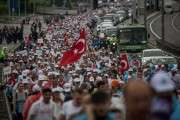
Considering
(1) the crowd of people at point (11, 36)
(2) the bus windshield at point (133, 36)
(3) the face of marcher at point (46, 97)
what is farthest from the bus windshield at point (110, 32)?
(3) the face of marcher at point (46, 97)

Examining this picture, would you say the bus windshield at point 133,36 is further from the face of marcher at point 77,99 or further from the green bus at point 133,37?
the face of marcher at point 77,99

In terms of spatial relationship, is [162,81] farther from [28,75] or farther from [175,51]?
[175,51]

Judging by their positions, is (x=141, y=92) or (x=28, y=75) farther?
(x=28, y=75)

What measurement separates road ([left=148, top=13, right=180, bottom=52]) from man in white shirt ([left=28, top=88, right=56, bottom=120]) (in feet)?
147

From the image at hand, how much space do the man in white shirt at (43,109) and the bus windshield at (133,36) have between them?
4109 centimetres

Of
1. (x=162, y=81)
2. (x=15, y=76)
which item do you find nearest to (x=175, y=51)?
(x=15, y=76)

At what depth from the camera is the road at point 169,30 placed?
6228 centimetres

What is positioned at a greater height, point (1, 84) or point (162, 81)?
point (162, 81)

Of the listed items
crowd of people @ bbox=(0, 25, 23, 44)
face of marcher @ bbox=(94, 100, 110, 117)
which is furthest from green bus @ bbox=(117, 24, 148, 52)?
face of marcher @ bbox=(94, 100, 110, 117)

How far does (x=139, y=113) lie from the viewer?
252 inches

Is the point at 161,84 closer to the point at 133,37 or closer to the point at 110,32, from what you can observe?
the point at 133,37

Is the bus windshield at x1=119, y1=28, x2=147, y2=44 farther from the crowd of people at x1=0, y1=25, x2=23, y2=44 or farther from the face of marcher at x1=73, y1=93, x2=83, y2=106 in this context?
the face of marcher at x1=73, y1=93, x2=83, y2=106

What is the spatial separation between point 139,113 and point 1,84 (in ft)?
80.3

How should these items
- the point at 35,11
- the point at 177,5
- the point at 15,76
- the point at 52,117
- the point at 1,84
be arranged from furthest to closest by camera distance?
the point at 35,11 < the point at 177,5 < the point at 1,84 < the point at 15,76 < the point at 52,117
